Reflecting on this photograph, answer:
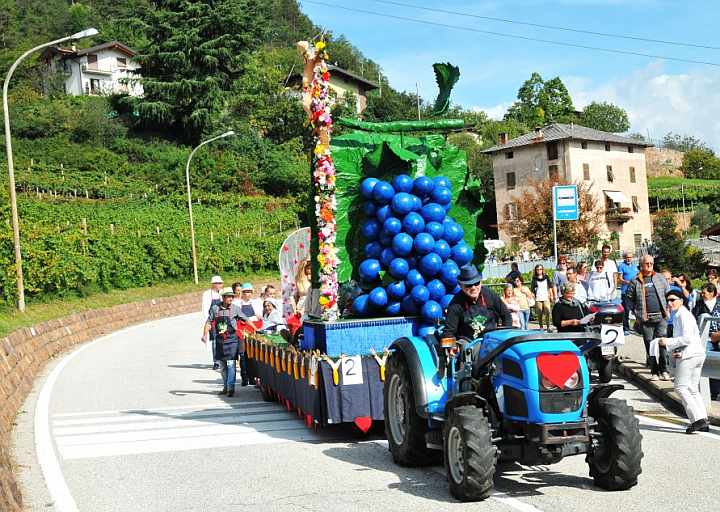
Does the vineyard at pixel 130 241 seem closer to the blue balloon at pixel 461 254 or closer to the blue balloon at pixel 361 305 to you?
the blue balloon at pixel 361 305

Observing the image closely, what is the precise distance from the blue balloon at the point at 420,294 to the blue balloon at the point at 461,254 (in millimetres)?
740

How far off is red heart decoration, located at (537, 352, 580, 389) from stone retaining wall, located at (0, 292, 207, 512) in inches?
169

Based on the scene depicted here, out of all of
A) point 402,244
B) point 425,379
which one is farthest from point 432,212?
point 425,379

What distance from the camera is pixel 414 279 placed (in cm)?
1227

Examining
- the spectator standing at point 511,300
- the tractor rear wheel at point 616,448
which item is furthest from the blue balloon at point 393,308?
the spectator standing at point 511,300

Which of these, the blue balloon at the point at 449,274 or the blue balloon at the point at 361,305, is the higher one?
the blue balloon at the point at 449,274

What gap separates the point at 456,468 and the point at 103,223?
4103 centimetres

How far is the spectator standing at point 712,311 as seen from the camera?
13227mm

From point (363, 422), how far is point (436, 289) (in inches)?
84.9

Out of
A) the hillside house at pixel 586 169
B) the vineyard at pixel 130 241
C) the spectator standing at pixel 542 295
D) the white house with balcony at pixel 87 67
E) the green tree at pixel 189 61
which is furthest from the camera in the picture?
the white house with balcony at pixel 87 67

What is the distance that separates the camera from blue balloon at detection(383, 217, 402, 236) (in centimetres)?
1246

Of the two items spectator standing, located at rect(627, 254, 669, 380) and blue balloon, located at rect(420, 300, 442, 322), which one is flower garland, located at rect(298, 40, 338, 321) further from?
spectator standing, located at rect(627, 254, 669, 380)

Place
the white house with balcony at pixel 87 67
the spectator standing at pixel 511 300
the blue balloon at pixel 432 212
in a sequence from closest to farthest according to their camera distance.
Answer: the blue balloon at pixel 432 212 → the spectator standing at pixel 511 300 → the white house with balcony at pixel 87 67

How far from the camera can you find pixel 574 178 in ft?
243
